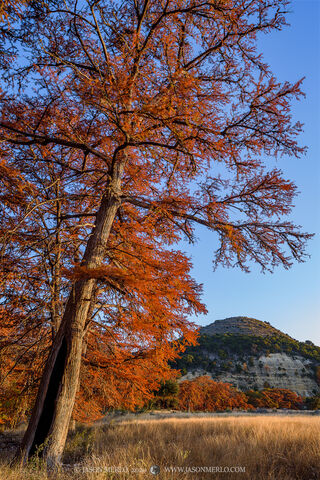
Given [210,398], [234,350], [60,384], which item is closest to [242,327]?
[234,350]

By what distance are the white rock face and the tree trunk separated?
1943 inches

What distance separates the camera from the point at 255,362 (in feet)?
186

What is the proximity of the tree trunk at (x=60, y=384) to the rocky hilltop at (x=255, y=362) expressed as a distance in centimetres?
4321

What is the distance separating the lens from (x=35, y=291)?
18.6 feet

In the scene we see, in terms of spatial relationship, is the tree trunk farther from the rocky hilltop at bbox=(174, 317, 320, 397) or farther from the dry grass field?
the rocky hilltop at bbox=(174, 317, 320, 397)

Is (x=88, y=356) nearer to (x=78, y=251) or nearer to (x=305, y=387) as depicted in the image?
(x=78, y=251)

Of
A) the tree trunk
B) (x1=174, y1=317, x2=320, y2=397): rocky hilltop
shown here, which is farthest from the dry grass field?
(x1=174, y1=317, x2=320, y2=397): rocky hilltop

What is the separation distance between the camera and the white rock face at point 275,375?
4903 cm

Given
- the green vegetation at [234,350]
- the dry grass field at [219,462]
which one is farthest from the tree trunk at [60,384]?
the green vegetation at [234,350]

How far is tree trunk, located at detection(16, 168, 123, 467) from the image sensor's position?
13.7ft

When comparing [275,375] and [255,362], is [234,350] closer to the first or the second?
[255,362]

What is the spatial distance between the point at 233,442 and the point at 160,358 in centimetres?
221

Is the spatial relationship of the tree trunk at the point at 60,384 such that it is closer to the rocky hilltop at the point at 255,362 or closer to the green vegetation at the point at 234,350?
the rocky hilltop at the point at 255,362

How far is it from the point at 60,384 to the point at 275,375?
60.2 metres
